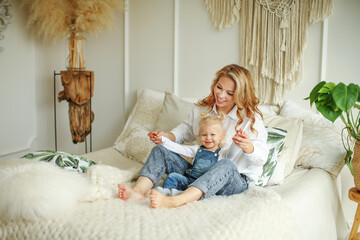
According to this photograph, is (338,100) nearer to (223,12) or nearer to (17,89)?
(223,12)

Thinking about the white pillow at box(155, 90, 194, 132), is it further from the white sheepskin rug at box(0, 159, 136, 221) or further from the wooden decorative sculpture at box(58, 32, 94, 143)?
the white sheepskin rug at box(0, 159, 136, 221)

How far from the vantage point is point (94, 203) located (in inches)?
50.2

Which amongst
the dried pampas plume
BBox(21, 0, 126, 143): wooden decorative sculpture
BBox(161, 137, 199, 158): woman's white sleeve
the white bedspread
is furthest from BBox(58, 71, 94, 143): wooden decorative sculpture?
the white bedspread

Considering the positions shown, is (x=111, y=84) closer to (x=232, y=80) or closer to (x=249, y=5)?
(x=249, y=5)

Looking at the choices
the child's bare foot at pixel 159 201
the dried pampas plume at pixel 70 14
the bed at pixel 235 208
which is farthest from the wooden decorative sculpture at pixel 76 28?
the child's bare foot at pixel 159 201

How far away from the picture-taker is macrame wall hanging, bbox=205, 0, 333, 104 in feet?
6.84

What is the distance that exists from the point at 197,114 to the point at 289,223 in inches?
31.7

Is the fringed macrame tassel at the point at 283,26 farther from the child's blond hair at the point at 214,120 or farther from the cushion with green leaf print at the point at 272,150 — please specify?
the child's blond hair at the point at 214,120

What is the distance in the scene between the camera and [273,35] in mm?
2193

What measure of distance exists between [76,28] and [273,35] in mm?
1577

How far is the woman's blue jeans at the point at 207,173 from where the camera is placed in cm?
136

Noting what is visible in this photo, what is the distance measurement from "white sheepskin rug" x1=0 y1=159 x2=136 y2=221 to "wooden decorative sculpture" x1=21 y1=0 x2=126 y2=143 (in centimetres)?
130

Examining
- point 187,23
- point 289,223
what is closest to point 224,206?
point 289,223

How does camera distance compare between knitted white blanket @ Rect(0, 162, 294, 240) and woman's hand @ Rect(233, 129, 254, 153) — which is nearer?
knitted white blanket @ Rect(0, 162, 294, 240)
